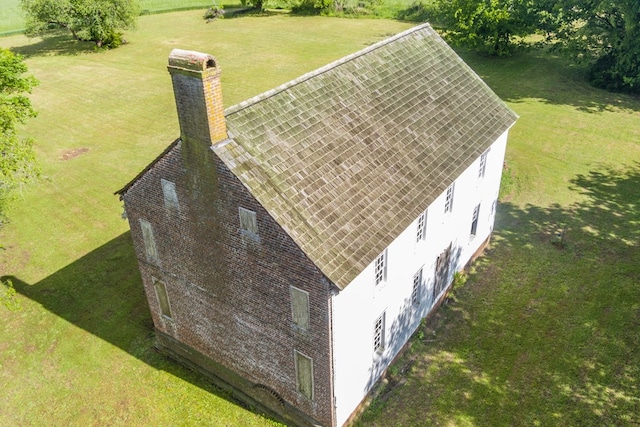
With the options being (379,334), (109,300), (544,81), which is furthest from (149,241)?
(544,81)

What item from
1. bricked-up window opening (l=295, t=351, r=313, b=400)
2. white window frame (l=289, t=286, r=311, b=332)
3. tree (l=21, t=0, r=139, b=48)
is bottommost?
bricked-up window opening (l=295, t=351, r=313, b=400)

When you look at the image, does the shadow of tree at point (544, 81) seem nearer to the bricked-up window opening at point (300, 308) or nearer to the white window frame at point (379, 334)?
the white window frame at point (379, 334)

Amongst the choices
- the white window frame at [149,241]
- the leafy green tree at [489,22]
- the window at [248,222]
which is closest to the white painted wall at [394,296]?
the window at [248,222]

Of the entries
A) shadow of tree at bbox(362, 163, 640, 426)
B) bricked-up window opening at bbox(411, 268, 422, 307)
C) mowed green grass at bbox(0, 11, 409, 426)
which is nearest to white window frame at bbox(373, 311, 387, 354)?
shadow of tree at bbox(362, 163, 640, 426)

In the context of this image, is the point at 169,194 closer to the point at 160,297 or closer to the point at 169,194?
the point at 169,194

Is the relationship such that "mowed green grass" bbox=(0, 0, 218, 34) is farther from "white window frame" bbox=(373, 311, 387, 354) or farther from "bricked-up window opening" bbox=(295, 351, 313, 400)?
"bricked-up window opening" bbox=(295, 351, 313, 400)
